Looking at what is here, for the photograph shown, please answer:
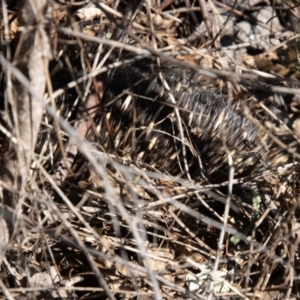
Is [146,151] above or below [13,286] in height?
above

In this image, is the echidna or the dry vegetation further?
the echidna

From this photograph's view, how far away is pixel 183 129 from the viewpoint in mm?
3250

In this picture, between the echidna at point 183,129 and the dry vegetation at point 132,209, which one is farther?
the echidna at point 183,129

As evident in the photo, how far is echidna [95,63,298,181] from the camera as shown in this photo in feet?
→ 10.3

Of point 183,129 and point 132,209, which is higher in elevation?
point 183,129

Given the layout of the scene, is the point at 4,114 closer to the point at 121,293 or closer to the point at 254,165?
the point at 121,293

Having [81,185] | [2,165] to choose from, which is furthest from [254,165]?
[2,165]

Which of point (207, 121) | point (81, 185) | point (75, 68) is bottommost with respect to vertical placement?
point (81, 185)

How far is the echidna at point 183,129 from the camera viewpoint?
3141mm

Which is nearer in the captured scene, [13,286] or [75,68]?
[13,286]

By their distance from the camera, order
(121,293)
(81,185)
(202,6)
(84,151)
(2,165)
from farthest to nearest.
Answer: (202,6) < (81,185) < (121,293) < (2,165) < (84,151)

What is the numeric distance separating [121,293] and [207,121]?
1021 millimetres

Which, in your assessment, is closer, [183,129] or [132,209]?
[132,209]

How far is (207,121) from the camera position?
329 cm
